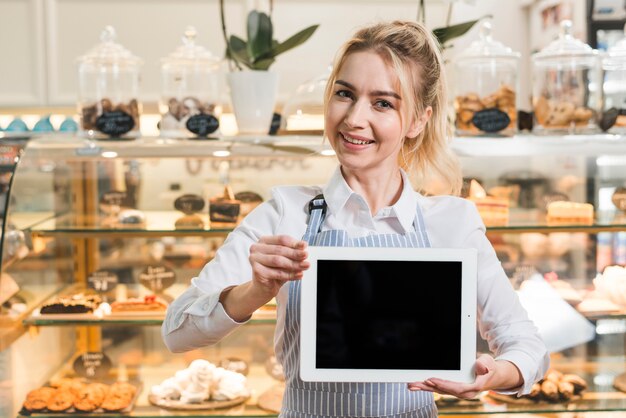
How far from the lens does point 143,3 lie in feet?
12.2

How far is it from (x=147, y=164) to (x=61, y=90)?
172 centimetres

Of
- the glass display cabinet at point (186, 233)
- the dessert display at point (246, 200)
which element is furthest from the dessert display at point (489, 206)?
the dessert display at point (246, 200)

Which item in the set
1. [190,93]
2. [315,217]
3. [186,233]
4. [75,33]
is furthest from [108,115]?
[75,33]

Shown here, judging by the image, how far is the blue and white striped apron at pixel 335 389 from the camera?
4.51 feet

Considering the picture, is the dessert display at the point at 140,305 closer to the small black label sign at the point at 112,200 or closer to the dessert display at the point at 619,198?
the small black label sign at the point at 112,200

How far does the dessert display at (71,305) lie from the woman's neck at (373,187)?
1.13m

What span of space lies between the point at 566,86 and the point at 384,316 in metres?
1.37

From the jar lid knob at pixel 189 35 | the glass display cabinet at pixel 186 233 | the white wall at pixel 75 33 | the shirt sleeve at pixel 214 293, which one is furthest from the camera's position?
the white wall at pixel 75 33

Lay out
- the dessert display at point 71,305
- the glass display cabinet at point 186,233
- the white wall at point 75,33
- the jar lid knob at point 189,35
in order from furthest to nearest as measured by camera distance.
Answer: the white wall at point 75,33
the jar lid knob at point 189,35
the dessert display at point 71,305
the glass display cabinet at point 186,233

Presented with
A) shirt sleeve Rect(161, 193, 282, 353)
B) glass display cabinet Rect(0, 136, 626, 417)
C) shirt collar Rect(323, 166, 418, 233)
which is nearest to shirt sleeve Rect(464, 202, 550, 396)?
shirt collar Rect(323, 166, 418, 233)

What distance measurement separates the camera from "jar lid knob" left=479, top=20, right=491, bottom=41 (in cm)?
225

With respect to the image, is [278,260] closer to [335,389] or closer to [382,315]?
[382,315]

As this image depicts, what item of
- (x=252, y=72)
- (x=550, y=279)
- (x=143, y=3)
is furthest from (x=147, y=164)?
(x=143, y=3)

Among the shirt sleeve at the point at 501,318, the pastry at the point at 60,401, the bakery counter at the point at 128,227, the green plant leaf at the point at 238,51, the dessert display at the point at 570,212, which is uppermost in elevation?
the green plant leaf at the point at 238,51
